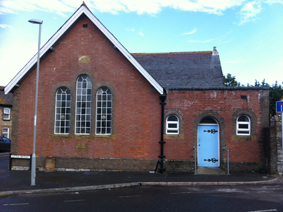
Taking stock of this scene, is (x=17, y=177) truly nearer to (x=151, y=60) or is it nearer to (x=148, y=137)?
(x=148, y=137)

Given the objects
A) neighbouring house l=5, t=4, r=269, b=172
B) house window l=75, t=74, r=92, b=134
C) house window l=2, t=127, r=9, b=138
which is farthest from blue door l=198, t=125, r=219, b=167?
house window l=2, t=127, r=9, b=138

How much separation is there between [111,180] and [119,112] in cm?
363

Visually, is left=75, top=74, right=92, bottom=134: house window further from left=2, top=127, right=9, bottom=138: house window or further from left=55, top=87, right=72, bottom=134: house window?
left=2, top=127, right=9, bottom=138: house window

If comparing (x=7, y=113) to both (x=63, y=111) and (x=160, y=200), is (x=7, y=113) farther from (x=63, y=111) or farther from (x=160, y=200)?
(x=160, y=200)

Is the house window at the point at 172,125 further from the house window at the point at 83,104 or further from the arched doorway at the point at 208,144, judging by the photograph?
the house window at the point at 83,104

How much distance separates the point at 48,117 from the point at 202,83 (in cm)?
840

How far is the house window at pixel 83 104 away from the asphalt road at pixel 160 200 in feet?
15.4

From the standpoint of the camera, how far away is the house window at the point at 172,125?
12477 mm

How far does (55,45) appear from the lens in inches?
528

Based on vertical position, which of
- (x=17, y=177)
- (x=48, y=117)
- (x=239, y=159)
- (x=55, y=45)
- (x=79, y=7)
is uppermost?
(x=79, y=7)

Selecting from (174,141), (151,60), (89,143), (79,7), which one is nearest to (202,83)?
(174,141)

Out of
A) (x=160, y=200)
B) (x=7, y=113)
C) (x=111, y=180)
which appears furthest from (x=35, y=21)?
(x=7, y=113)

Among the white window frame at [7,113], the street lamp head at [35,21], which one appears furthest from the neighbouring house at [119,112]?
the white window frame at [7,113]

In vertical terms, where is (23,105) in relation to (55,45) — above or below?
below
